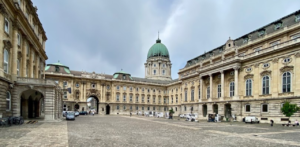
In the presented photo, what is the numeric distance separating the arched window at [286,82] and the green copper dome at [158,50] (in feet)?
275

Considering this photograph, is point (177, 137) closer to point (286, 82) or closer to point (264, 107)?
point (286, 82)

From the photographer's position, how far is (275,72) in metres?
39.2

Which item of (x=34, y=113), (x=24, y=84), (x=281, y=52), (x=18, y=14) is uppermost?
(x=18, y=14)

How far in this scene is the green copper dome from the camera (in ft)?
392

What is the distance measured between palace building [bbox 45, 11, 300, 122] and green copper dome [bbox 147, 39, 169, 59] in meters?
29.0

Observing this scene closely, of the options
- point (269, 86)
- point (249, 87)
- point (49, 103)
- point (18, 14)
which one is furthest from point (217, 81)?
point (18, 14)

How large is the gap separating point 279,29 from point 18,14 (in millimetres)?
46009

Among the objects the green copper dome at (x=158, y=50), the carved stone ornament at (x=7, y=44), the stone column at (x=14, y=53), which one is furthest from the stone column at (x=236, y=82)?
the green copper dome at (x=158, y=50)

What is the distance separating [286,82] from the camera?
37375mm

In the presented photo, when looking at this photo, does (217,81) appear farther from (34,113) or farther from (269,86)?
(34,113)

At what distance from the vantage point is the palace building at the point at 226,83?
125 feet

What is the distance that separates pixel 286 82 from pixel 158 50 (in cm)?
8630

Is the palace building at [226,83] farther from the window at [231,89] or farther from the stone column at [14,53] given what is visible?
the stone column at [14,53]

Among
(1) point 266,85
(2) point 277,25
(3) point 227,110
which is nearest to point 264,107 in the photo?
(1) point 266,85
